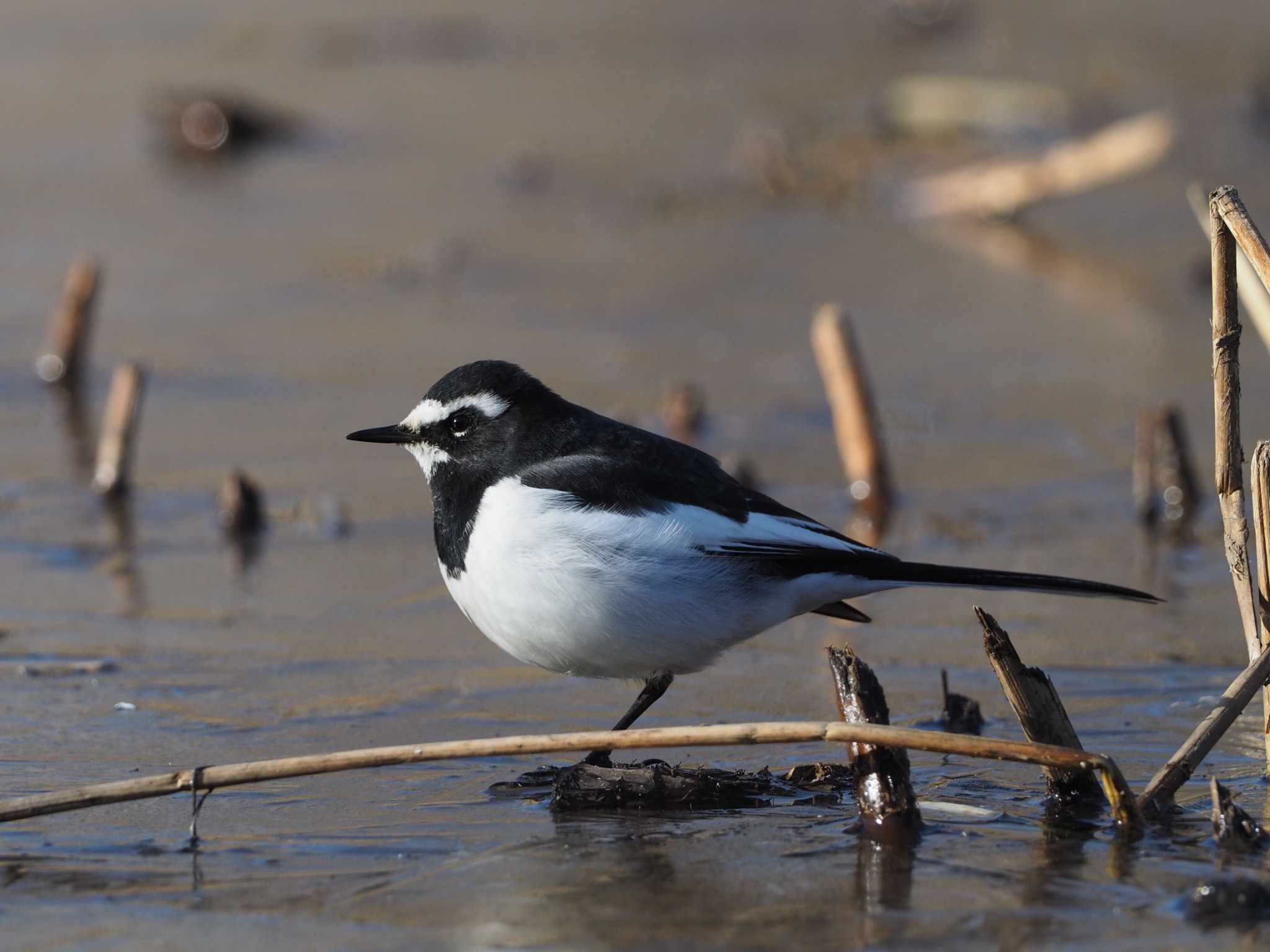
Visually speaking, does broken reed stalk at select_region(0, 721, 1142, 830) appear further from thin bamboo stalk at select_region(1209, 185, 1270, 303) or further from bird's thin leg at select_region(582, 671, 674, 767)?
thin bamboo stalk at select_region(1209, 185, 1270, 303)

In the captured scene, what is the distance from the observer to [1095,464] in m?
8.41

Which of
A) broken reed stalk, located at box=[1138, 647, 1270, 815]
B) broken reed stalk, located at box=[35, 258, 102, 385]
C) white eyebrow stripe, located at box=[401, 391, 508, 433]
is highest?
broken reed stalk, located at box=[35, 258, 102, 385]

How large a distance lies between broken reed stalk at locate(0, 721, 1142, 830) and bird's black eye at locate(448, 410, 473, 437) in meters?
1.34

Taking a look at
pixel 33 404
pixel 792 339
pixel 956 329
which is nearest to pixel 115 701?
pixel 33 404

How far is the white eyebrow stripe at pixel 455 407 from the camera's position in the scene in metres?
5.17

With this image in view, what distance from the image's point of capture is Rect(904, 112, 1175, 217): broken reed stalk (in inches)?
444

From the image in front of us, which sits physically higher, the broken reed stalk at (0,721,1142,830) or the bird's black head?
the bird's black head

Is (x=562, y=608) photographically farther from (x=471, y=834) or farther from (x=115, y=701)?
(x=115, y=701)

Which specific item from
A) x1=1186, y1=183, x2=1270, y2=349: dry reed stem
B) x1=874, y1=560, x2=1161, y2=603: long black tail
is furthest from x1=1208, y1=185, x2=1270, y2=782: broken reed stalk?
x1=1186, y1=183, x2=1270, y2=349: dry reed stem

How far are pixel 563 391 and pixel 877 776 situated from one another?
519 cm

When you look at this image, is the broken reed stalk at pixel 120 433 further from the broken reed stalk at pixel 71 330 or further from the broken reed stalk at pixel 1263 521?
the broken reed stalk at pixel 1263 521

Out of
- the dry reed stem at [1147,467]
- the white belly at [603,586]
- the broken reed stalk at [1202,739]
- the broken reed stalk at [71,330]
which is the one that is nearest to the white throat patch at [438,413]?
the white belly at [603,586]

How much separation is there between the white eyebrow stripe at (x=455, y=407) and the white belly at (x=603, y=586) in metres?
0.25

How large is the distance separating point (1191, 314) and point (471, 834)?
737 centimetres
